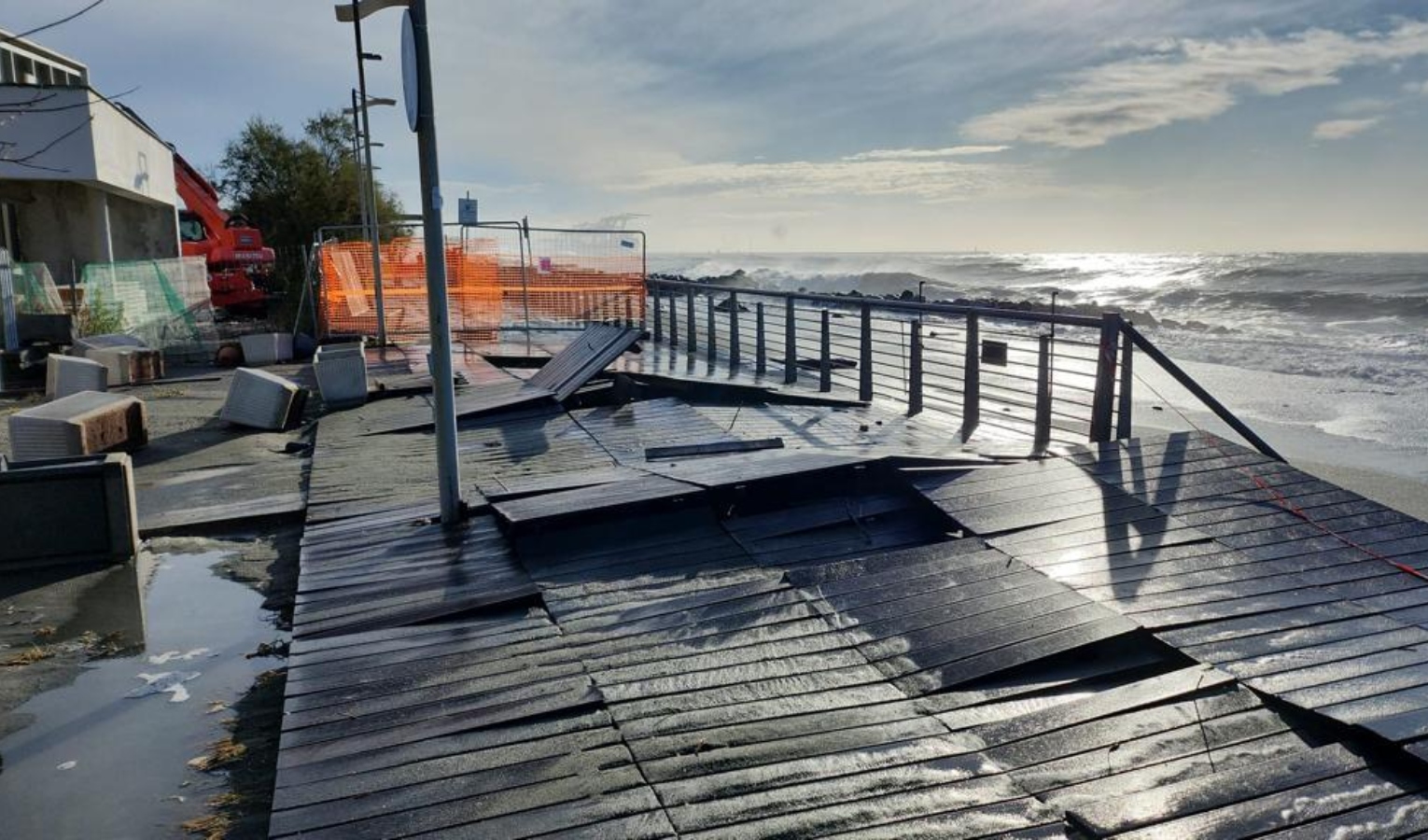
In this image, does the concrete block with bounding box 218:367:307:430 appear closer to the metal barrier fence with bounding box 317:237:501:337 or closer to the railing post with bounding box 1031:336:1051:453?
the metal barrier fence with bounding box 317:237:501:337

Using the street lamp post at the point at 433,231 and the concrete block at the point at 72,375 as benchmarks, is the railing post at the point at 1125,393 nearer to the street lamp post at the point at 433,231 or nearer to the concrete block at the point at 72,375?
the street lamp post at the point at 433,231

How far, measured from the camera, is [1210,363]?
23891mm

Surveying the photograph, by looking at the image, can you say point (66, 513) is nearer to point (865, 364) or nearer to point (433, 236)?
point (433, 236)

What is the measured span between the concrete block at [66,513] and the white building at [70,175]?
15.7 m

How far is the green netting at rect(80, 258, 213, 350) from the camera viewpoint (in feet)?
58.2

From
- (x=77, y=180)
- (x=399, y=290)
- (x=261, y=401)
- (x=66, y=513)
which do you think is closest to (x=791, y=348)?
(x=261, y=401)

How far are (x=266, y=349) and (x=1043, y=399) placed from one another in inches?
543

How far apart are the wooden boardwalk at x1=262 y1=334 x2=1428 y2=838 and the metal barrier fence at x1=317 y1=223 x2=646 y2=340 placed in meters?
12.8

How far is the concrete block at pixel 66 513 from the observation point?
598 centimetres

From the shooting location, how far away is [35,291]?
16.2m

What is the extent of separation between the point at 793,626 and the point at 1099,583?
1484mm

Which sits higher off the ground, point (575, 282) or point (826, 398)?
point (575, 282)

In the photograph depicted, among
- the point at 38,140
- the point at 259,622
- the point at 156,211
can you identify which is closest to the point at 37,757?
the point at 259,622

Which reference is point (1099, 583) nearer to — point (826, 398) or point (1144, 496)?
point (1144, 496)
